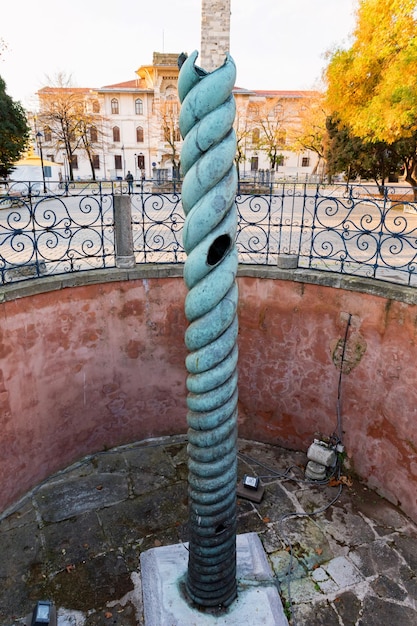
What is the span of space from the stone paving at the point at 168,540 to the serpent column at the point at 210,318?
1.27 metres

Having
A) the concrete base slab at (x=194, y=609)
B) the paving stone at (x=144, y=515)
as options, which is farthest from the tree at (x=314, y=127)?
the concrete base slab at (x=194, y=609)

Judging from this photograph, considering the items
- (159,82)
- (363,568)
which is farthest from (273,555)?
(159,82)

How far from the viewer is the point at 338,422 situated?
19.5 feet

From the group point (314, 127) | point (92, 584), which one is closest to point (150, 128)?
point (314, 127)

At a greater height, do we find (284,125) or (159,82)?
(159,82)

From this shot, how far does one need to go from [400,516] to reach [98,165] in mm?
A: 53327

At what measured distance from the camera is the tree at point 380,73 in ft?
35.3

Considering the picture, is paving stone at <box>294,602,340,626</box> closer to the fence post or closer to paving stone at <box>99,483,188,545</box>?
paving stone at <box>99,483,188,545</box>

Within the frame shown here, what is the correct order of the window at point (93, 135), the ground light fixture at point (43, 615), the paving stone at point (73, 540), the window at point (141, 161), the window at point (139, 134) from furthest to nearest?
the window at point (141, 161) → the window at point (139, 134) → the window at point (93, 135) → the paving stone at point (73, 540) → the ground light fixture at point (43, 615)

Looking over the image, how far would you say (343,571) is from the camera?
14.8 ft

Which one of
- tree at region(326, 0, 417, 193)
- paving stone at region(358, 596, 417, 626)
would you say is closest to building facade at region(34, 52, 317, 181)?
tree at region(326, 0, 417, 193)

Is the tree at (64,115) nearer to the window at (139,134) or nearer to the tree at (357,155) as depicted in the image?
the window at (139,134)

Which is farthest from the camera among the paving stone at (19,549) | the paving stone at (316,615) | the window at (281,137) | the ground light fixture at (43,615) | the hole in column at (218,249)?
the window at (281,137)

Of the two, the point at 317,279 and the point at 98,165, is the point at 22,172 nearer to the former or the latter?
the point at 317,279
